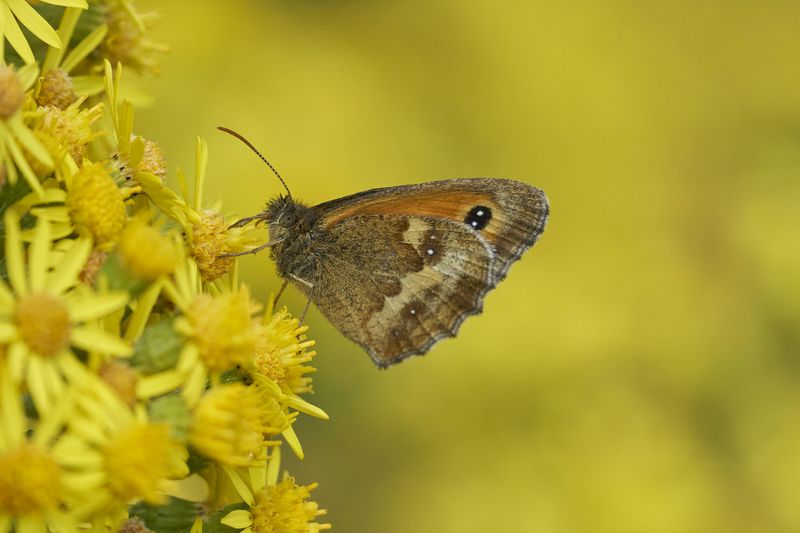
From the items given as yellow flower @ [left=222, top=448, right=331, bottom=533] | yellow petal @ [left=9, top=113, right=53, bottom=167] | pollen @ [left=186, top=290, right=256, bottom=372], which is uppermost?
yellow petal @ [left=9, top=113, right=53, bottom=167]

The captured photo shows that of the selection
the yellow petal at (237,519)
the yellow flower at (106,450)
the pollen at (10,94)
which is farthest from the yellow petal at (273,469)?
the pollen at (10,94)

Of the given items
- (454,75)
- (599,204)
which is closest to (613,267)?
(599,204)

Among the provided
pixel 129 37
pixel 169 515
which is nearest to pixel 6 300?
pixel 169 515

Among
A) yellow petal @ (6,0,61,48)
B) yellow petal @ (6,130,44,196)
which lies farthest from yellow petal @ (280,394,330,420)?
yellow petal @ (6,0,61,48)

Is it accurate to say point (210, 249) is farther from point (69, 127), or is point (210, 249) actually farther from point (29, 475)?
point (29, 475)

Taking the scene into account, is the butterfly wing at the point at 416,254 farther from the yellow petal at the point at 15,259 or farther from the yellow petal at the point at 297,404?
the yellow petal at the point at 15,259

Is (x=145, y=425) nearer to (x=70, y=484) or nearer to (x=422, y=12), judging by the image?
(x=70, y=484)

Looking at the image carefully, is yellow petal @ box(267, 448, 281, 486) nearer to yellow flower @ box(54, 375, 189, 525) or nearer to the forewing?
yellow flower @ box(54, 375, 189, 525)
